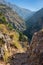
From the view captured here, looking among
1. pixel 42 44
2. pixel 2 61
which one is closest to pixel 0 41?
pixel 2 61

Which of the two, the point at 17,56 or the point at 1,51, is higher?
the point at 1,51

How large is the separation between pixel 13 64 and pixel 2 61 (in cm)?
255

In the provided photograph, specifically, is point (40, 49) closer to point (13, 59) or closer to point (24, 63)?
point (24, 63)

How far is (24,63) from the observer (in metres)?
45.4

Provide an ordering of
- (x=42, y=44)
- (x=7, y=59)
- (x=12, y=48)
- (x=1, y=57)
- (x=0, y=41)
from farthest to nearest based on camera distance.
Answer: (x=12, y=48)
(x=0, y=41)
(x=7, y=59)
(x=1, y=57)
(x=42, y=44)

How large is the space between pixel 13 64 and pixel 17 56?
29.6 feet

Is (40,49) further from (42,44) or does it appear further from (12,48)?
(12,48)

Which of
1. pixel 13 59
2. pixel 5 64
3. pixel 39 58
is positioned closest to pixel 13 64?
pixel 5 64

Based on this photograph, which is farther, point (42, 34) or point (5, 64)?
point (42, 34)

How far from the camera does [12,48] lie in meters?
63.3

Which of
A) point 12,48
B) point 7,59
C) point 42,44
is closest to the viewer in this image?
point 42,44

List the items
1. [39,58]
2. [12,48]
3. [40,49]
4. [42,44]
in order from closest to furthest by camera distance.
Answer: [39,58] → [40,49] → [42,44] → [12,48]

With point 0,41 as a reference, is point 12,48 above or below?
below

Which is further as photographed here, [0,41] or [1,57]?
[0,41]
